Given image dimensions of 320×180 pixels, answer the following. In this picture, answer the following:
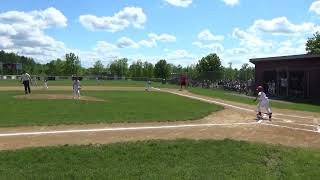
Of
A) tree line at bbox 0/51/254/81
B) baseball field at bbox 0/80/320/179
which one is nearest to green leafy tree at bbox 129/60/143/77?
tree line at bbox 0/51/254/81

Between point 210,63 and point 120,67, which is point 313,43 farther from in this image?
point 120,67

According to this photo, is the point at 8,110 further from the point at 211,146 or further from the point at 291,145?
the point at 291,145

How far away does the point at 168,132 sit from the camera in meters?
15.4

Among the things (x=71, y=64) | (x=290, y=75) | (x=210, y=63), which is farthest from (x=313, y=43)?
(x=71, y=64)

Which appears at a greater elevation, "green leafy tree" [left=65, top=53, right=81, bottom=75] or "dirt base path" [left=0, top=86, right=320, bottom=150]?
"green leafy tree" [left=65, top=53, right=81, bottom=75]

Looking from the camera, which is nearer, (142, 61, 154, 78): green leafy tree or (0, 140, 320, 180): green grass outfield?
(0, 140, 320, 180): green grass outfield

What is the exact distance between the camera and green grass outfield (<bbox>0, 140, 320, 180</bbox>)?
33.3ft

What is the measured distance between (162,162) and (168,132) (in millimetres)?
4184

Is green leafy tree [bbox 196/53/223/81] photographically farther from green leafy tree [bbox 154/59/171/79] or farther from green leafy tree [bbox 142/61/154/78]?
green leafy tree [bbox 142/61/154/78]

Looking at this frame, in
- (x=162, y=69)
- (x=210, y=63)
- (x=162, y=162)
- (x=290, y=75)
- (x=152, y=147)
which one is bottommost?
(x=162, y=162)

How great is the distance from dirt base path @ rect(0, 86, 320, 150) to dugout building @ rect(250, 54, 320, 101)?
1768 centimetres

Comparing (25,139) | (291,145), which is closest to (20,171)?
(25,139)

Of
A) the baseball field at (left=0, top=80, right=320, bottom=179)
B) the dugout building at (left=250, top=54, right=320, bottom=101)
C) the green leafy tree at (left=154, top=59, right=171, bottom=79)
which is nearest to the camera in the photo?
the baseball field at (left=0, top=80, right=320, bottom=179)

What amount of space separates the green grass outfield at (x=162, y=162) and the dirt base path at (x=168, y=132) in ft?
3.94
